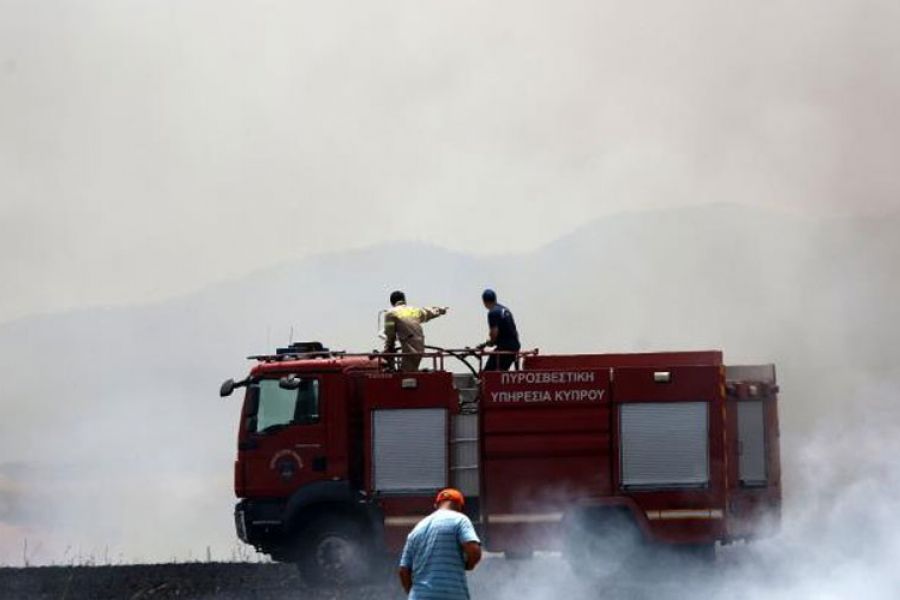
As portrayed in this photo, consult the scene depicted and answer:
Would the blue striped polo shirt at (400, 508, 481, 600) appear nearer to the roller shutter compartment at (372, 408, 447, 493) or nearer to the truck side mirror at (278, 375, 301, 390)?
the roller shutter compartment at (372, 408, 447, 493)

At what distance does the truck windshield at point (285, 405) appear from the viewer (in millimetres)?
29234

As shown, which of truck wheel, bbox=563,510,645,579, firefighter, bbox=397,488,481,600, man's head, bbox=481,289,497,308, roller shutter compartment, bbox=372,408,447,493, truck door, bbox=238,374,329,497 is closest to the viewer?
firefighter, bbox=397,488,481,600

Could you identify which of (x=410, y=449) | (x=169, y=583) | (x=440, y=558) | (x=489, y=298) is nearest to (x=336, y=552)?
(x=410, y=449)

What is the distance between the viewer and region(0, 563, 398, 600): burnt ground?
28.7m

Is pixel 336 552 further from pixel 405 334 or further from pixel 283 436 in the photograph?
pixel 405 334

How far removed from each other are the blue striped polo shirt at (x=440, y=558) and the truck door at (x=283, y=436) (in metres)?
10.8

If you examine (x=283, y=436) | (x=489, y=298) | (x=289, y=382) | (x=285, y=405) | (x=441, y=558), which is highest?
(x=489, y=298)

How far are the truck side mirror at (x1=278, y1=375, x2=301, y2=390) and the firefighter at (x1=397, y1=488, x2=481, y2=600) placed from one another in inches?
427

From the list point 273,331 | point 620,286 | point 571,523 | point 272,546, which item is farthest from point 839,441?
point 273,331

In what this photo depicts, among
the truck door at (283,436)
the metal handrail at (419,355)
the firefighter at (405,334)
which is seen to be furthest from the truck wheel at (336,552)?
the firefighter at (405,334)

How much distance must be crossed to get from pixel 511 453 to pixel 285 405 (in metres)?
3.43

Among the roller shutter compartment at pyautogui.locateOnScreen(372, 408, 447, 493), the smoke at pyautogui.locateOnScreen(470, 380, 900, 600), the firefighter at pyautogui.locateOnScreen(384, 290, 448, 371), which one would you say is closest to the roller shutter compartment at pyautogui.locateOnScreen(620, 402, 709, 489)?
the smoke at pyautogui.locateOnScreen(470, 380, 900, 600)

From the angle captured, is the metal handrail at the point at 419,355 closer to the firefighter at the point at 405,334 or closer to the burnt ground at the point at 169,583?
the firefighter at the point at 405,334

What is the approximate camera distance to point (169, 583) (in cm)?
3067
